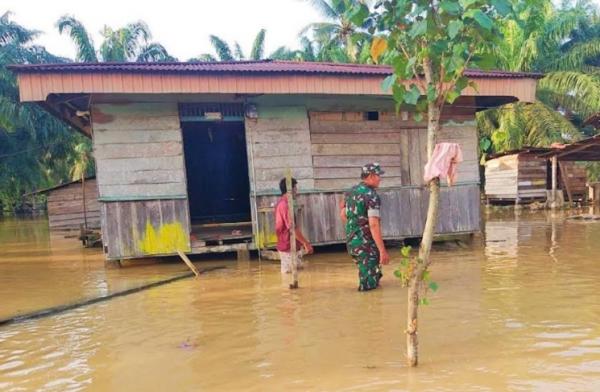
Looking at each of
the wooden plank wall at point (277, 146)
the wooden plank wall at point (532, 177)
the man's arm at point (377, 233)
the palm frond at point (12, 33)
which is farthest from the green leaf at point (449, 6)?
the palm frond at point (12, 33)

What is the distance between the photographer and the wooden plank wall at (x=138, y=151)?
897cm

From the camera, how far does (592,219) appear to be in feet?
52.1

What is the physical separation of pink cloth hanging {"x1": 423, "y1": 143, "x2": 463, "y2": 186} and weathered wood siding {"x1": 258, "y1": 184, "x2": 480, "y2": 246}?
6163 mm

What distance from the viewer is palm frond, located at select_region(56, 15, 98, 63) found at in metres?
27.7

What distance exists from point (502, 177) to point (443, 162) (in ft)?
72.9

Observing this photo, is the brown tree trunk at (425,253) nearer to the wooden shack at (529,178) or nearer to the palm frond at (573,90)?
the wooden shack at (529,178)

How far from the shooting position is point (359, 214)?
646 cm

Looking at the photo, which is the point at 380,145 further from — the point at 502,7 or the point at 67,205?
the point at 67,205

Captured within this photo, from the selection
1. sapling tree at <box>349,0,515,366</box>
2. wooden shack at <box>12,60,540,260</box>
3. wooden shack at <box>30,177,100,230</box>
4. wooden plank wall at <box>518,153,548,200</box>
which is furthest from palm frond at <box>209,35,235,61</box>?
sapling tree at <box>349,0,515,366</box>

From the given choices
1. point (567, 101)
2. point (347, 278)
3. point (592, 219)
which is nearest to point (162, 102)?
point (347, 278)

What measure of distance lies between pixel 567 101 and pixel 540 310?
80.8 feet

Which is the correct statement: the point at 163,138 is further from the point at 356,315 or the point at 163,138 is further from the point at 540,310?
the point at 540,310

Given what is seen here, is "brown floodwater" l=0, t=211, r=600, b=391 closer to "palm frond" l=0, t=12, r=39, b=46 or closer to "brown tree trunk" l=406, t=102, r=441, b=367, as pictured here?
"brown tree trunk" l=406, t=102, r=441, b=367

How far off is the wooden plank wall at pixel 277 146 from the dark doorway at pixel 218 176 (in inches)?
164
